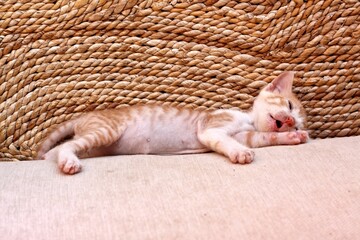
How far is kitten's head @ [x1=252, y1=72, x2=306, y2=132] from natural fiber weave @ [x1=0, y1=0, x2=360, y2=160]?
105 mm

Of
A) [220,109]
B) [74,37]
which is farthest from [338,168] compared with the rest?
[74,37]

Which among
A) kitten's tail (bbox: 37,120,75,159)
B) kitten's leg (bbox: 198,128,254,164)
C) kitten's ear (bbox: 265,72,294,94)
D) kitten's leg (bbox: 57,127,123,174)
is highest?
kitten's ear (bbox: 265,72,294,94)

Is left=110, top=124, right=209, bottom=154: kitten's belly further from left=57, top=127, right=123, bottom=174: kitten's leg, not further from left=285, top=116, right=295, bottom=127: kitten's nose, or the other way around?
left=285, top=116, right=295, bottom=127: kitten's nose

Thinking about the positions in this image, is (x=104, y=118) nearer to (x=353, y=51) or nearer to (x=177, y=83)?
(x=177, y=83)

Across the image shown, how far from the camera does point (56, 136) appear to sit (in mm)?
1948

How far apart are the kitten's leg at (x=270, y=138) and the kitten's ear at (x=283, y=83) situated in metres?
0.22

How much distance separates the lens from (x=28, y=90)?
6.67 ft

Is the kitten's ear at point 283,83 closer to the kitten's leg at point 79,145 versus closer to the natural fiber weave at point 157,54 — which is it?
the natural fiber weave at point 157,54

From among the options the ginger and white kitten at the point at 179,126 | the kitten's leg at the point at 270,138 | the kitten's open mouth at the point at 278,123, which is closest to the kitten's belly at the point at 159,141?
the ginger and white kitten at the point at 179,126

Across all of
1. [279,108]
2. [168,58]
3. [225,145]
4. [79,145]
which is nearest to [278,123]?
[279,108]

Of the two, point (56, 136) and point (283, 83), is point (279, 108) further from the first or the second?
point (56, 136)

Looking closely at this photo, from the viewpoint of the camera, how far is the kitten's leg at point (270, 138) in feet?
5.68

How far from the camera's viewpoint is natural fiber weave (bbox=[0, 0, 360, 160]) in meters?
2.01

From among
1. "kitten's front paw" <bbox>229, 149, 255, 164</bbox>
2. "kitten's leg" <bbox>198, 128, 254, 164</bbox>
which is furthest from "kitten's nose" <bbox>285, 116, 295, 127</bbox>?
"kitten's front paw" <bbox>229, 149, 255, 164</bbox>
